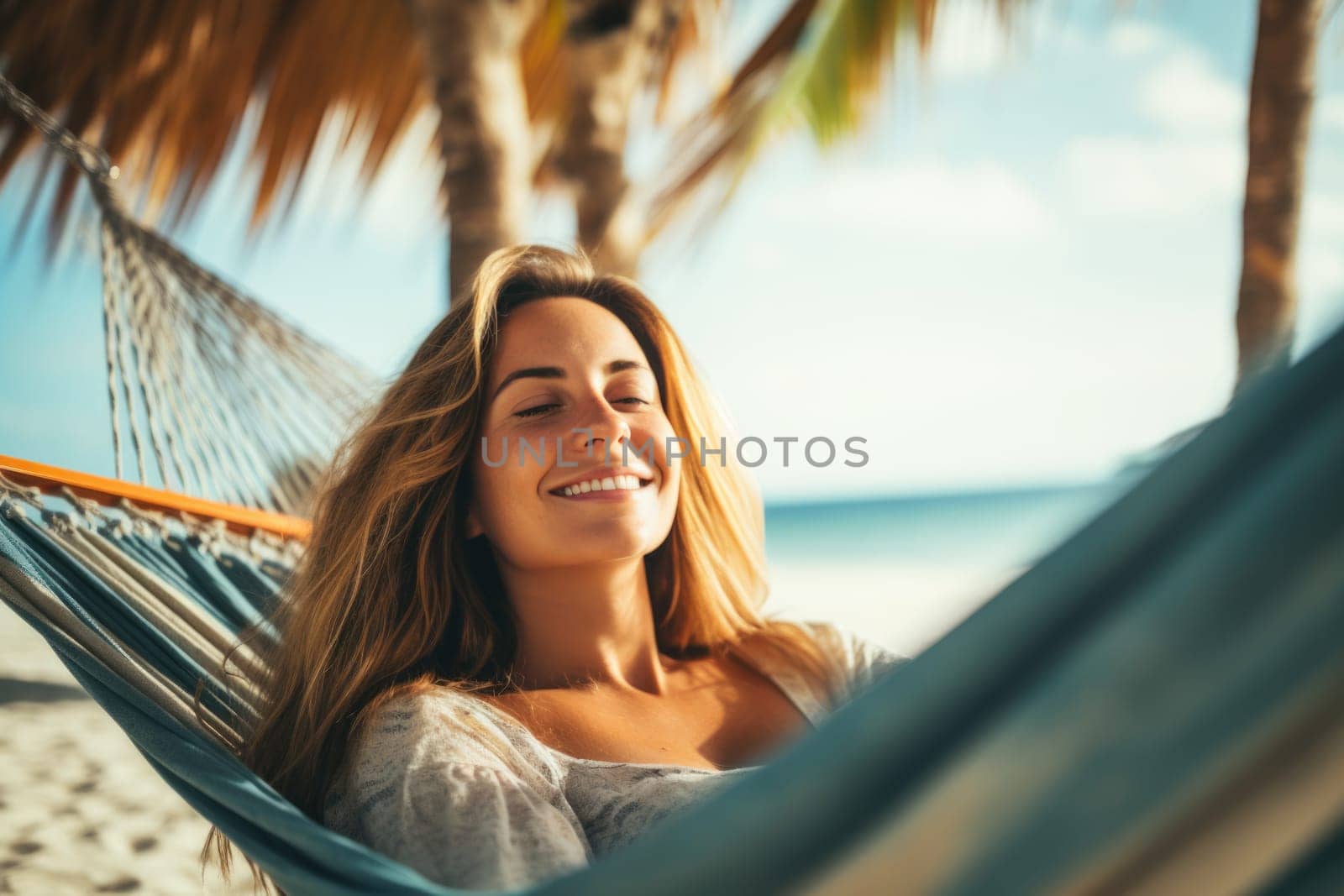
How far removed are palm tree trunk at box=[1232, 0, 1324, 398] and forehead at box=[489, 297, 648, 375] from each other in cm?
121

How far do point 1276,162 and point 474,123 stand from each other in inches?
67.7

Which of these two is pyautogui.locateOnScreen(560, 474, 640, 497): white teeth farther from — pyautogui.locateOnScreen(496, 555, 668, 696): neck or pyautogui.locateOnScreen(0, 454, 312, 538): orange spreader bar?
pyautogui.locateOnScreen(0, 454, 312, 538): orange spreader bar

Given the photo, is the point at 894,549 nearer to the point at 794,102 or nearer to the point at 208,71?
the point at 794,102

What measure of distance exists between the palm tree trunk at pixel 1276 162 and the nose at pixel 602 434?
1.26 metres

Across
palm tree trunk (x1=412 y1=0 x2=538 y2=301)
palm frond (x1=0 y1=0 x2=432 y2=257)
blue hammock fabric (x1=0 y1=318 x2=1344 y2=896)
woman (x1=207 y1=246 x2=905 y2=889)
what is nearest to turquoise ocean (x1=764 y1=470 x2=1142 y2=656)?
palm frond (x1=0 y1=0 x2=432 y2=257)

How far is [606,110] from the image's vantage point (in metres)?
2.75

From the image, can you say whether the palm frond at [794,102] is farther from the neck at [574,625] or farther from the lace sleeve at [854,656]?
the neck at [574,625]

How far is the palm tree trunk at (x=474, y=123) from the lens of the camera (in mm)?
2469

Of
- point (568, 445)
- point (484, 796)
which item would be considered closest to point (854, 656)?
point (568, 445)

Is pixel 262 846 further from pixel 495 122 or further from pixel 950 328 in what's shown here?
pixel 950 328

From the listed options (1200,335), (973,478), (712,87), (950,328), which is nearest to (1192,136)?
(1200,335)

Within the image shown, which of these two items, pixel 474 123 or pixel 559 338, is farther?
pixel 474 123

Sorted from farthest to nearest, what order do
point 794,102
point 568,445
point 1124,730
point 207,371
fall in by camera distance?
point 794,102
point 207,371
point 568,445
point 1124,730

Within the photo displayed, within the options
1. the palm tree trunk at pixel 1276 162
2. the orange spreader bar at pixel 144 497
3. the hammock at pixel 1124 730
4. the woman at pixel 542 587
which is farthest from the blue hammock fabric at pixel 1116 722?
the palm tree trunk at pixel 1276 162
